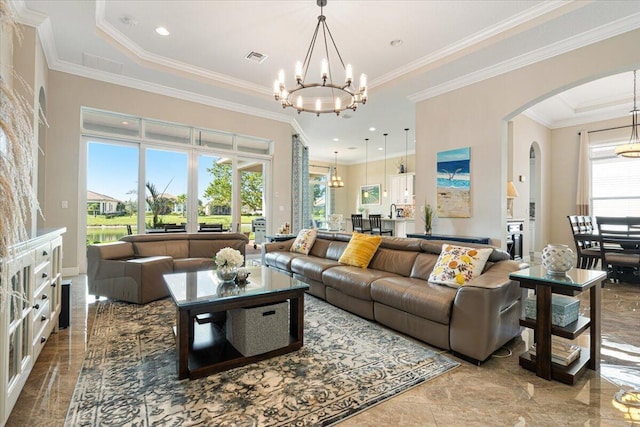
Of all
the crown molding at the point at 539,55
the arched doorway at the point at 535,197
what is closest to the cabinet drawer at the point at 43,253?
the crown molding at the point at 539,55

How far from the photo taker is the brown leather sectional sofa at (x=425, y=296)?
7.73 ft

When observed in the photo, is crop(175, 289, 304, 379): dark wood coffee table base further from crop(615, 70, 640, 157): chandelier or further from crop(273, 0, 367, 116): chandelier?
crop(615, 70, 640, 157): chandelier

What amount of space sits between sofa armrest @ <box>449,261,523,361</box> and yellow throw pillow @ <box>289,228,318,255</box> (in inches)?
113

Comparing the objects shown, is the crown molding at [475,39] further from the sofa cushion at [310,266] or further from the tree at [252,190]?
the sofa cushion at [310,266]

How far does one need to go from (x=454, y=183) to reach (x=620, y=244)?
2594 millimetres

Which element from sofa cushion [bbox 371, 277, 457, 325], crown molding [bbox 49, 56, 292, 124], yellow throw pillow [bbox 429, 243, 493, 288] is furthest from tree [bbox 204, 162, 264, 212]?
yellow throw pillow [bbox 429, 243, 493, 288]

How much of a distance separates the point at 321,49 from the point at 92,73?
378 cm

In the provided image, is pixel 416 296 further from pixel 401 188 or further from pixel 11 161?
pixel 401 188

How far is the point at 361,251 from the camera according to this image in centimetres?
392

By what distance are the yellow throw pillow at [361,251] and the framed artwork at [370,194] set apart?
27.4 feet

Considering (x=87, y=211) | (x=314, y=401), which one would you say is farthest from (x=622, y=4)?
(x=87, y=211)

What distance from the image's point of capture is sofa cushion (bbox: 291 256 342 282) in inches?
154

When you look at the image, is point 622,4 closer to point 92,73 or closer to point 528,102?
point 528,102

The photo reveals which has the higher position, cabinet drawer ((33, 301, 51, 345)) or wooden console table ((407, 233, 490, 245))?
wooden console table ((407, 233, 490, 245))
